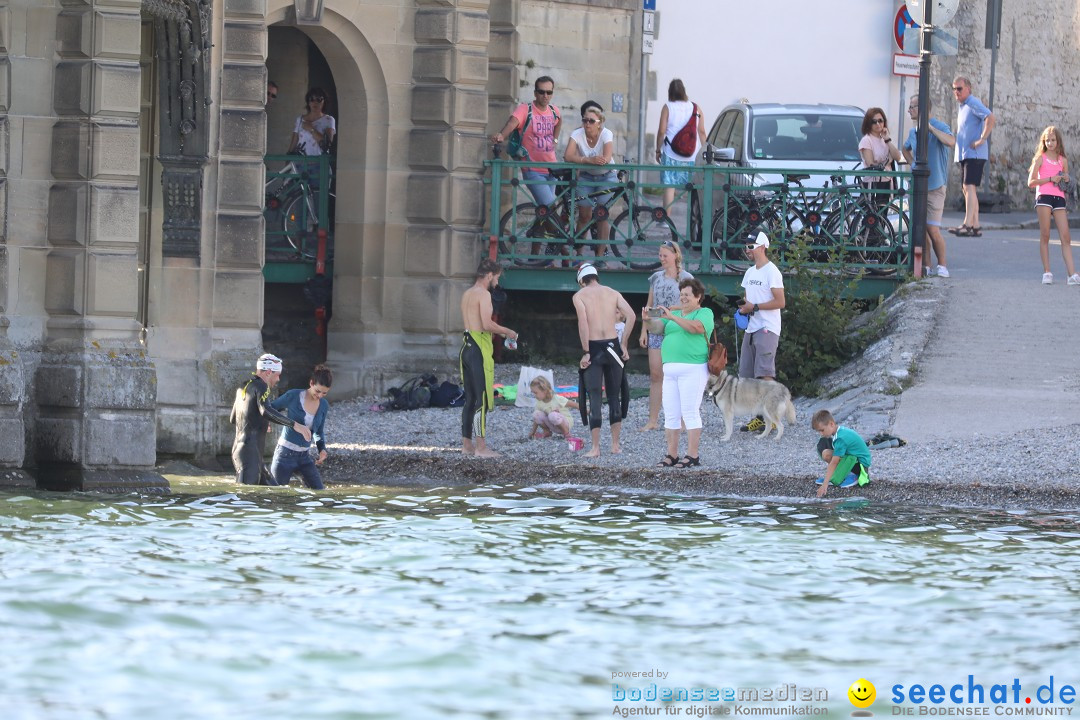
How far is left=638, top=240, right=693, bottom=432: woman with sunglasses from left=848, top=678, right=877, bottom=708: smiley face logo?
7.37 metres

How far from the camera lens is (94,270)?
14102mm

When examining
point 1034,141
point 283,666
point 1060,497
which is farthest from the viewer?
point 1034,141

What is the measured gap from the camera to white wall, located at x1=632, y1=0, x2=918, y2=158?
29.6 meters

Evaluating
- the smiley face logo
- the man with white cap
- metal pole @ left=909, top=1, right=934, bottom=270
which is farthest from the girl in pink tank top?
the smiley face logo

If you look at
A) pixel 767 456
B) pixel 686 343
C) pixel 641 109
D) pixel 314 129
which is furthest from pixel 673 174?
pixel 641 109

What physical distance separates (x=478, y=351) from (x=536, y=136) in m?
4.61

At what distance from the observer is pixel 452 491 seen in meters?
13.8

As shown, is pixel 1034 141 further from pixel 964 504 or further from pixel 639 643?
pixel 639 643

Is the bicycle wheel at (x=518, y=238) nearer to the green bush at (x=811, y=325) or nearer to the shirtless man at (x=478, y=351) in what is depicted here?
the green bush at (x=811, y=325)

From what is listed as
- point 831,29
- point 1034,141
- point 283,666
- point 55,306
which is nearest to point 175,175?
point 55,306

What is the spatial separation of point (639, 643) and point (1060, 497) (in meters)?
4.57

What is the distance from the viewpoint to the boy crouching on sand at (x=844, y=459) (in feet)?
42.8

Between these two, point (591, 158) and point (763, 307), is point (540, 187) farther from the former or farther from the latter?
point (763, 307)

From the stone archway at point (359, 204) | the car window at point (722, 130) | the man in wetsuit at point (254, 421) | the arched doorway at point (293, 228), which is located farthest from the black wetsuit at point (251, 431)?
the car window at point (722, 130)
